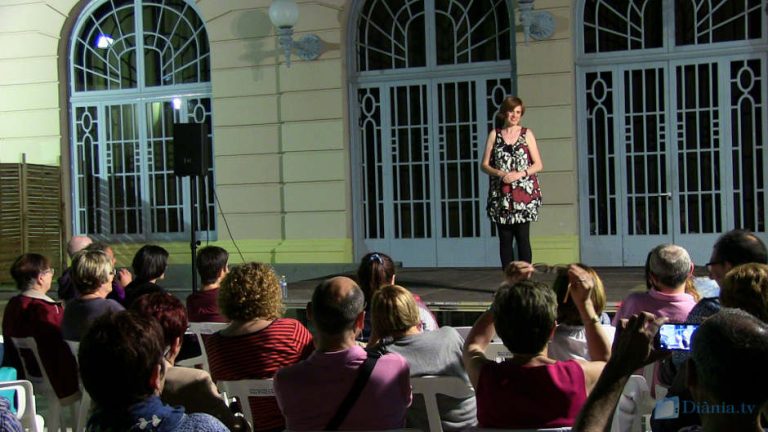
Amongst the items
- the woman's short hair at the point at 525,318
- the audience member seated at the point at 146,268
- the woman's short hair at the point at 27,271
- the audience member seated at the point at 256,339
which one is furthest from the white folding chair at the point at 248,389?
the audience member seated at the point at 146,268

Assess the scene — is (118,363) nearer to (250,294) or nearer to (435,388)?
(435,388)

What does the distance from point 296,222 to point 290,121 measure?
3.62 ft

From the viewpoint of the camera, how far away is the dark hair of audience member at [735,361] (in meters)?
1.53

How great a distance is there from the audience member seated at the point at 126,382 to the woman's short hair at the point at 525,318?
875 mm

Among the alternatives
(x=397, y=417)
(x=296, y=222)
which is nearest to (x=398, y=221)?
(x=296, y=222)

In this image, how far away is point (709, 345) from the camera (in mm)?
1559

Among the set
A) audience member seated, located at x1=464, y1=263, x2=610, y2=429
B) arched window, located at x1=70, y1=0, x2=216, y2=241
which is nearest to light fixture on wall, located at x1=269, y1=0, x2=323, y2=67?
arched window, located at x1=70, y1=0, x2=216, y2=241

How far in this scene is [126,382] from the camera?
72.8 inches

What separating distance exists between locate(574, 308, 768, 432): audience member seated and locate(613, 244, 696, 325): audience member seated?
6.02 ft

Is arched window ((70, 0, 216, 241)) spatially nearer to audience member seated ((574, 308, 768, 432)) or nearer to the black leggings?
the black leggings

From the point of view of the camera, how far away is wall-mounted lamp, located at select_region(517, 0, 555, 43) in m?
8.38

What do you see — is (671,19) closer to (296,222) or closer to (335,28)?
(335,28)

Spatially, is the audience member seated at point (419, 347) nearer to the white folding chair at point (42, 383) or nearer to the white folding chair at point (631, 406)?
the white folding chair at point (631, 406)

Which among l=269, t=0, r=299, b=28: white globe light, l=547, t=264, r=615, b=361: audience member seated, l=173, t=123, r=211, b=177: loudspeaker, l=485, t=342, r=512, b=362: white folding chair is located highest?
l=269, t=0, r=299, b=28: white globe light
